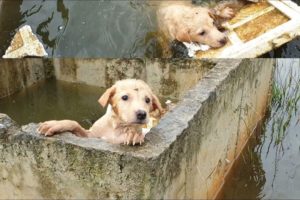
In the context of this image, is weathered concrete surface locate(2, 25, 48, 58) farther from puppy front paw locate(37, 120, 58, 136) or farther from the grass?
the grass

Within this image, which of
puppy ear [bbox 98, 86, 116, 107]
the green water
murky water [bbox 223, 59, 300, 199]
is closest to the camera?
puppy ear [bbox 98, 86, 116, 107]

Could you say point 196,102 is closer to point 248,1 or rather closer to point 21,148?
point 21,148

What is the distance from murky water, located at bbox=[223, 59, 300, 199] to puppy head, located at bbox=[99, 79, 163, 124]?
225cm

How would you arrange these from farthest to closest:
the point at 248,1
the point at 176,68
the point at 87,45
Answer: the point at 176,68 → the point at 87,45 → the point at 248,1

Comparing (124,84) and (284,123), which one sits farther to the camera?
(284,123)

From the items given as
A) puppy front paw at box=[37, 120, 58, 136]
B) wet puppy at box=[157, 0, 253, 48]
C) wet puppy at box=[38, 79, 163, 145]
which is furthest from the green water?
puppy front paw at box=[37, 120, 58, 136]

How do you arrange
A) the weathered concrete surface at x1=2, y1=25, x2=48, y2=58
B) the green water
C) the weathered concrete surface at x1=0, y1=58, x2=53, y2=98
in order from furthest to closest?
the weathered concrete surface at x1=0, y1=58, x2=53, y2=98 → the green water → the weathered concrete surface at x1=2, y1=25, x2=48, y2=58

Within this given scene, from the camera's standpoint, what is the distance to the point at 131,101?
3.87 meters

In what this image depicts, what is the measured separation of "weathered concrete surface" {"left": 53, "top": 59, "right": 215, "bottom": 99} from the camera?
6.83 metres

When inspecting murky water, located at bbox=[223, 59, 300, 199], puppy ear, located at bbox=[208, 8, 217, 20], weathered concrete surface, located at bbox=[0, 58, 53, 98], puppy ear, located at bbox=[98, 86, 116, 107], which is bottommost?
murky water, located at bbox=[223, 59, 300, 199]

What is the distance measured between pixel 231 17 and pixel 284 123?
1756 mm

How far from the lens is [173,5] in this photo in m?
6.71

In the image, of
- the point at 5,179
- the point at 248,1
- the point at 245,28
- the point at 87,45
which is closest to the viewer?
the point at 5,179

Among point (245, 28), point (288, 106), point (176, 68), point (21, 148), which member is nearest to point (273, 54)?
point (245, 28)
